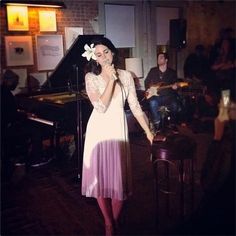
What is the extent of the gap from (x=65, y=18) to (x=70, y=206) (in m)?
3.04

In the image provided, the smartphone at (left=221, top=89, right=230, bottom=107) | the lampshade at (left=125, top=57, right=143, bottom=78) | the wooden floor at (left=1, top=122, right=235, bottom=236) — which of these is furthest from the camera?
the lampshade at (left=125, top=57, right=143, bottom=78)

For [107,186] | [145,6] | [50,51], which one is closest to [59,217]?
[107,186]

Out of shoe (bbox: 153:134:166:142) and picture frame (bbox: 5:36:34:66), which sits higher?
picture frame (bbox: 5:36:34:66)

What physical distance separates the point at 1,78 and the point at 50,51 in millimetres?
871

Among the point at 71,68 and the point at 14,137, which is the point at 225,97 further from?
the point at 14,137

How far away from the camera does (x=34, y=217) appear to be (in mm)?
2949

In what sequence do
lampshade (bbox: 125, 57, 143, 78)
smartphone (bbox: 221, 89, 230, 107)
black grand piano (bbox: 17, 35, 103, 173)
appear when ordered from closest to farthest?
smartphone (bbox: 221, 89, 230, 107)
lampshade (bbox: 125, 57, 143, 78)
black grand piano (bbox: 17, 35, 103, 173)

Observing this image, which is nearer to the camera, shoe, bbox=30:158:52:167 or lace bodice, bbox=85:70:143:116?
lace bodice, bbox=85:70:143:116

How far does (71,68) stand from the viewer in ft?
12.7

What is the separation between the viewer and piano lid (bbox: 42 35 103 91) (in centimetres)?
365

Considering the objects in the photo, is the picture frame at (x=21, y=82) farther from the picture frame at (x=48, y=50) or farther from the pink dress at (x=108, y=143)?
the pink dress at (x=108, y=143)

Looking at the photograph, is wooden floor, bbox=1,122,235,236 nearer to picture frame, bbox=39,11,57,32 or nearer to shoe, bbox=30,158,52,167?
shoe, bbox=30,158,52,167

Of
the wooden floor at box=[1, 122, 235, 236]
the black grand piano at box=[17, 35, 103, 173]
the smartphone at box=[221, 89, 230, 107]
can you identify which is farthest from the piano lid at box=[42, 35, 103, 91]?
the smartphone at box=[221, 89, 230, 107]

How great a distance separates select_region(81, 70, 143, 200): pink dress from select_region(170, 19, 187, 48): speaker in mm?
414
